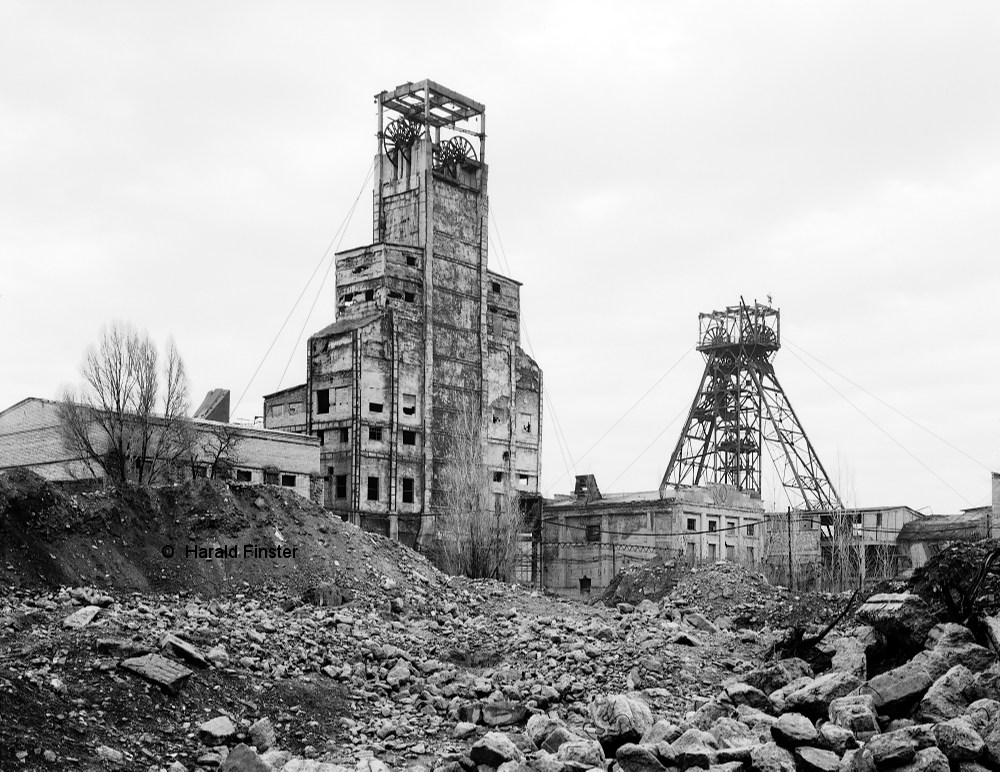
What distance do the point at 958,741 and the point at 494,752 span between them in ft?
17.2

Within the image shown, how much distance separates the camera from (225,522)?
81.5 ft

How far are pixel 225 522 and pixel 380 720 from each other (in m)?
9.55

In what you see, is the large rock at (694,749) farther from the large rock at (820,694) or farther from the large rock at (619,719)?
the large rock at (820,694)

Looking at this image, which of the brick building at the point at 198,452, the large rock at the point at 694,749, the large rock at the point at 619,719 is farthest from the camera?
the brick building at the point at 198,452

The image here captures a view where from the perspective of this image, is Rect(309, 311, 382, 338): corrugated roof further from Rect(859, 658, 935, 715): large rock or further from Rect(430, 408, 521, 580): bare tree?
Rect(859, 658, 935, 715): large rock

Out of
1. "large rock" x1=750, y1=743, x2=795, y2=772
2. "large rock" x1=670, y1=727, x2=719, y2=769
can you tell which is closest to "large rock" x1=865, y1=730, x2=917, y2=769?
"large rock" x1=750, y1=743, x2=795, y2=772

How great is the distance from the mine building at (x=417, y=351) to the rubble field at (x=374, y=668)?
19.5 metres

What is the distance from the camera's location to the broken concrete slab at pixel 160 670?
15570mm

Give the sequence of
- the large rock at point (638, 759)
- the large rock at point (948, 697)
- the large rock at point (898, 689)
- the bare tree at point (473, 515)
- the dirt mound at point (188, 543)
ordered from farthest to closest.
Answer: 1. the bare tree at point (473, 515)
2. the dirt mound at point (188, 543)
3. the large rock at point (898, 689)
4. the large rock at point (948, 697)
5. the large rock at point (638, 759)

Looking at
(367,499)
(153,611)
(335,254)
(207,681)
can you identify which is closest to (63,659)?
(207,681)

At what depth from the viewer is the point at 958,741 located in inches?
493

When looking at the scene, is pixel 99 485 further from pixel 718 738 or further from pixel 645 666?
pixel 718 738

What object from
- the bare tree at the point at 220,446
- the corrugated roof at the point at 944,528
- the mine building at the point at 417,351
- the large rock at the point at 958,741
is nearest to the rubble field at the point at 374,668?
the large rock at the point at 958,741

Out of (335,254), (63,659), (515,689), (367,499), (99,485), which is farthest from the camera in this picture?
(335,254)
